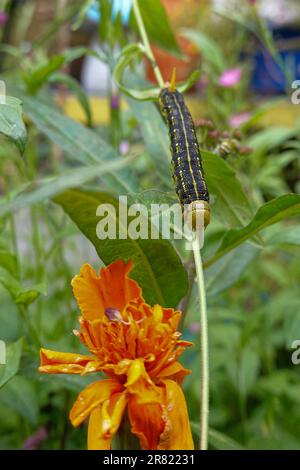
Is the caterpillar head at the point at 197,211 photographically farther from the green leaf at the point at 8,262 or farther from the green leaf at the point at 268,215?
the green leaf at the point at 8,262

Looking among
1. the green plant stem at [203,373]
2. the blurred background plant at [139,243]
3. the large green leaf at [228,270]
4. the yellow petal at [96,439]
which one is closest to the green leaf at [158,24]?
the blurred background plant at [139,243]

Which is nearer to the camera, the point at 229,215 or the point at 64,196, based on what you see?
the point at 64,196

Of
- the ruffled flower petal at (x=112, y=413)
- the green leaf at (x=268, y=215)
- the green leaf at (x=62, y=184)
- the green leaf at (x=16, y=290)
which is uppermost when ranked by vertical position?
the green leaf at (x=268, y=215)

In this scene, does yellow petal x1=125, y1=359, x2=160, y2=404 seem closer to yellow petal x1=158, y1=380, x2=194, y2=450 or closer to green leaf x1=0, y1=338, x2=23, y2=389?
yellow petal x1=158, y1=380, x2=194, y2=450

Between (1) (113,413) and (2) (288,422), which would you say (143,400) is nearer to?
(1) (113,413)

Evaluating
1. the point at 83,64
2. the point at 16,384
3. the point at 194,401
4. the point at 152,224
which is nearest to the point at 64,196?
the point at 152,224

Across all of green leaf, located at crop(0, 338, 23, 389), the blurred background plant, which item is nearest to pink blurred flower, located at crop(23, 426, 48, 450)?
the blurred background plant
